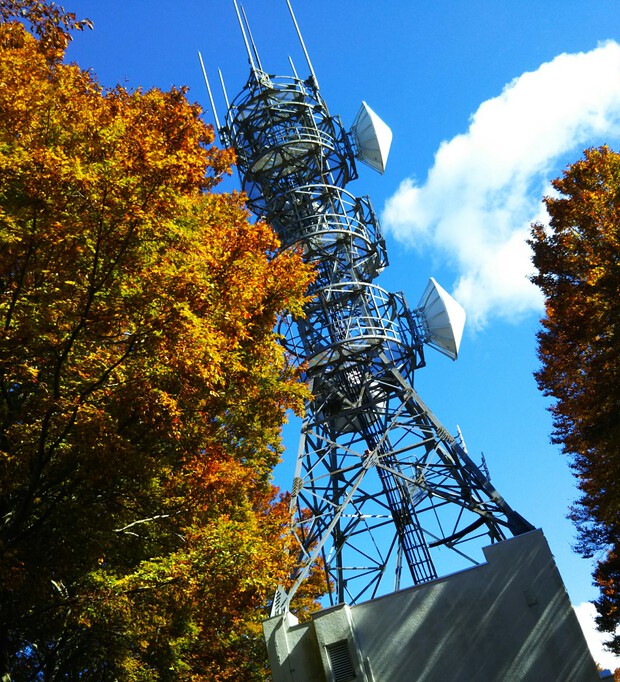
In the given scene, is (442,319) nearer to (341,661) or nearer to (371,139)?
(371,139)

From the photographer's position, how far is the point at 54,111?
9633 mm

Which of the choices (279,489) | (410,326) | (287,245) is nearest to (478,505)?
(410,326)

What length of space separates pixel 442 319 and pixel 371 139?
26.0 feet

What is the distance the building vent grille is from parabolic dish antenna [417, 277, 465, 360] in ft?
30.8

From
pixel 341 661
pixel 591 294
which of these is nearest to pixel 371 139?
pixel 591 294

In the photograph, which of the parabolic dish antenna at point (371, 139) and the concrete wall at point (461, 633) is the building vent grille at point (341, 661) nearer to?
the concrete wall at point (461, 633)

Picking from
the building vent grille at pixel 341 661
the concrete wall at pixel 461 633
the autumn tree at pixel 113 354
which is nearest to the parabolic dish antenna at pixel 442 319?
the concrete wall at pixel 461 633

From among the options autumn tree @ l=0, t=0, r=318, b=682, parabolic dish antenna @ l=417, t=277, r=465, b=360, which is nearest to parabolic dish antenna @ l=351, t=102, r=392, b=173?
parabolic dish antenna @ l=417, t=277, r=465, b=360

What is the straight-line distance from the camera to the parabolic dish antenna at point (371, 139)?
24.3m

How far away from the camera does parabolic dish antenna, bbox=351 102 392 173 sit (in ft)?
79.9

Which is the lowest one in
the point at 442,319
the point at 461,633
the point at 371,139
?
the point at 461,633

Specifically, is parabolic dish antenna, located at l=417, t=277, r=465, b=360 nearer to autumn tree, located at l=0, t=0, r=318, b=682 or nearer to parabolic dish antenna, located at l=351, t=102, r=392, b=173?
parabolic dish antenna, located at l=351, t=102, r=392, b=173

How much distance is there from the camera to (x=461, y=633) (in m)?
13.5

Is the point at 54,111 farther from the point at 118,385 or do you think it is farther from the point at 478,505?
the point at 478,505
